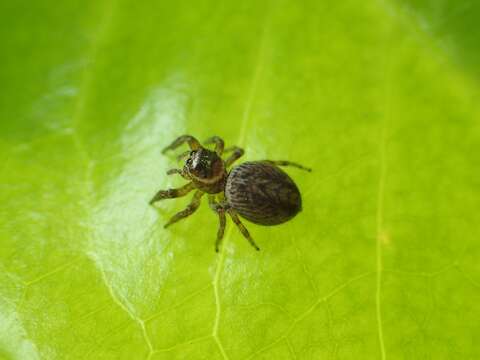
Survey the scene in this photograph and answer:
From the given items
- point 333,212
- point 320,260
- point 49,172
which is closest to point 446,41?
point 333,212

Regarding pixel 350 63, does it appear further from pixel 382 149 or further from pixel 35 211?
pixel 35 211

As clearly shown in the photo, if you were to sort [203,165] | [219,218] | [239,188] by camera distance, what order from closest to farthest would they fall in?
[219,218] < [239,188] < [203,165]

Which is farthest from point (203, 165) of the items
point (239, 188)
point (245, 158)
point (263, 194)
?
point (263, 194)

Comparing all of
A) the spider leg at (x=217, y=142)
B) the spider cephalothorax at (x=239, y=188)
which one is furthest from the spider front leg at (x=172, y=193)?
the spider leg at (x=217, y=142)

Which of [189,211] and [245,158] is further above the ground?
[245,158]

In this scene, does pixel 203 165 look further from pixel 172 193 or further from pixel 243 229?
pixel 243 229
